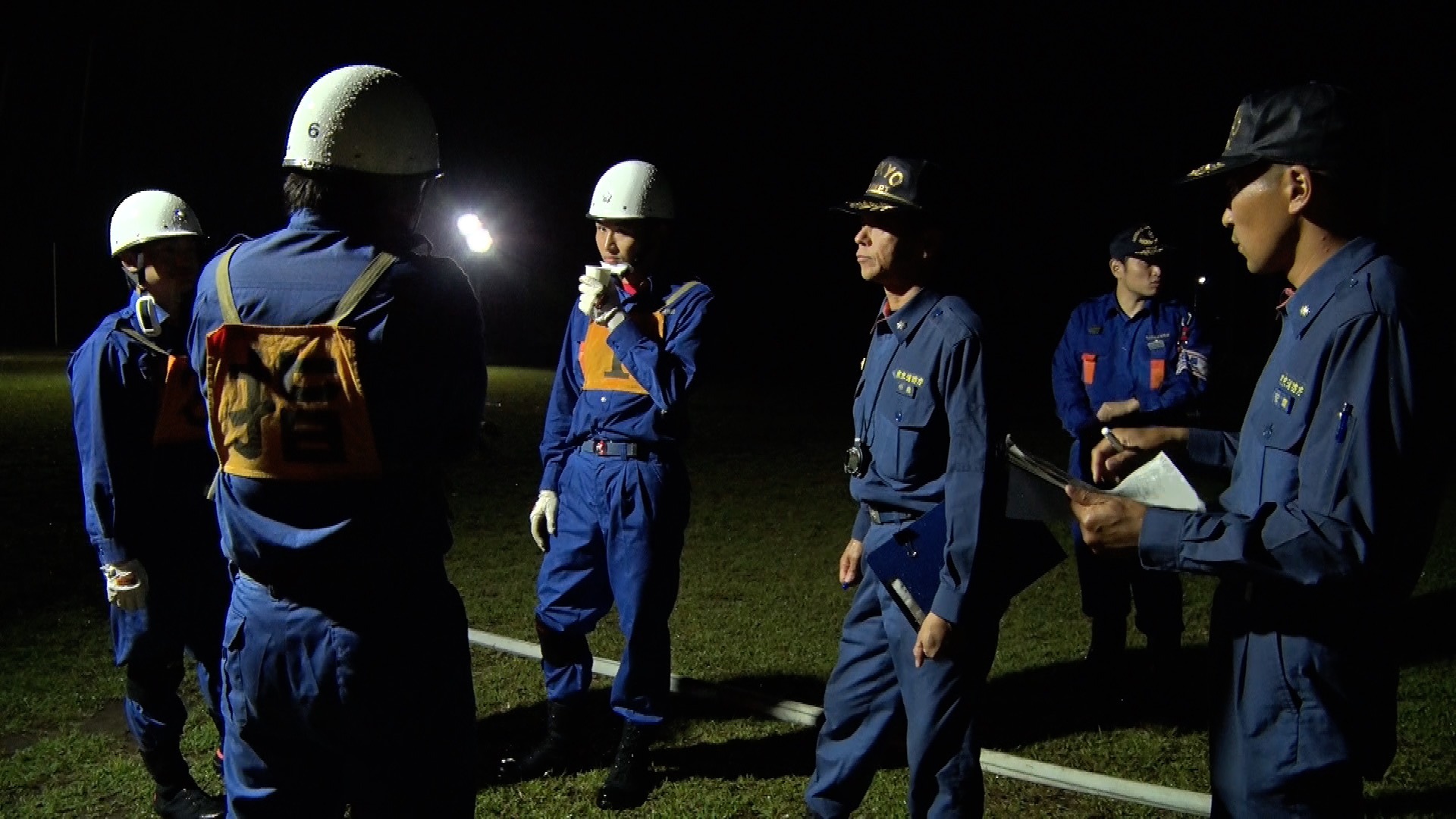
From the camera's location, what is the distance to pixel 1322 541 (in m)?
2.08

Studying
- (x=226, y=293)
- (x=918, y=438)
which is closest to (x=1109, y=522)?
(x=918, y=438)

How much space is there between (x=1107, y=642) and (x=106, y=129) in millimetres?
42999

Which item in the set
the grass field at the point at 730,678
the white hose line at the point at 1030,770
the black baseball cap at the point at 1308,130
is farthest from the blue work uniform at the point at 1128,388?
the black baseball cap at the point at 1308,130

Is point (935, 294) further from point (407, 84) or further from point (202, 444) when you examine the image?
point (202, 444)

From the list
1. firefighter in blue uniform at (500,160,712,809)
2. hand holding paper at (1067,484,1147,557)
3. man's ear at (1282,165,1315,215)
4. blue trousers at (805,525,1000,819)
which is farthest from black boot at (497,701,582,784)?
man's ear at (1282,165,1315,215)

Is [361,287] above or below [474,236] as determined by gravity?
below

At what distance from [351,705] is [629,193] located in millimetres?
2766

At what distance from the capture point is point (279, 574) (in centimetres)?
261

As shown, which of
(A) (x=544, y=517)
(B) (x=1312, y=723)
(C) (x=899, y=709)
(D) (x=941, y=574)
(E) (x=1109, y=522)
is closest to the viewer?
(B) (x=1312, y=723)

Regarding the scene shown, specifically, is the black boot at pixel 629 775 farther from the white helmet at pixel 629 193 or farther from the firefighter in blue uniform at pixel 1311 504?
the firefighter in blue uniform at pixel 1311 504

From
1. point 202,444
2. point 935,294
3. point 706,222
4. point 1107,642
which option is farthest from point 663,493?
point 706,222

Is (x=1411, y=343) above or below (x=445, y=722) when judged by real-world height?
above

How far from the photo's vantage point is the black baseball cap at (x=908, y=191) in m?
A: 3.50

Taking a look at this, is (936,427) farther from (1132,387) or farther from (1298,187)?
(1132,387)
